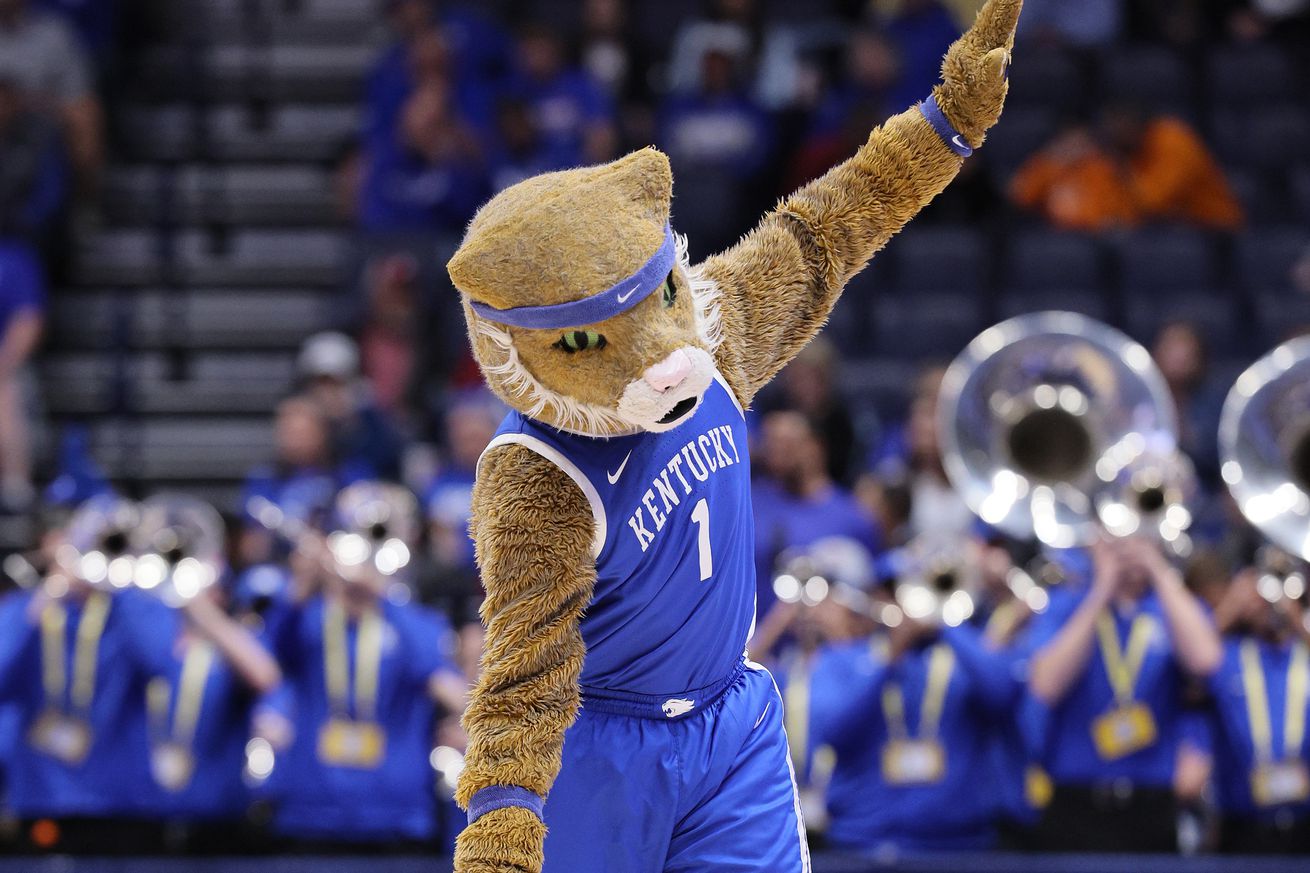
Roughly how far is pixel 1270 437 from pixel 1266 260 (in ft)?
6.28

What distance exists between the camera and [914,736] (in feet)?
18.7

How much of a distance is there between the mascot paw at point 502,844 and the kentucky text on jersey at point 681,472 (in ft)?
1.43

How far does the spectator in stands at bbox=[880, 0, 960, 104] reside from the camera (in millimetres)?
8102

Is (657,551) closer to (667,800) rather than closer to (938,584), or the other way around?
(667,800)

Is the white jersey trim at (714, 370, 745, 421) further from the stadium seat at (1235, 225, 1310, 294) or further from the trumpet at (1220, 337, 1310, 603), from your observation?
the stadium seat at (1235, 225, 1310, 294)

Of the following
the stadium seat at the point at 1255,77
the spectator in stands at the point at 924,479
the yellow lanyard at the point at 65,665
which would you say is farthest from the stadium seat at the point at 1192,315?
the yellow lanyard at the point at 65,665

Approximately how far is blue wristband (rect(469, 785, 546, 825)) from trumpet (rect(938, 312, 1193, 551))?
3447mm

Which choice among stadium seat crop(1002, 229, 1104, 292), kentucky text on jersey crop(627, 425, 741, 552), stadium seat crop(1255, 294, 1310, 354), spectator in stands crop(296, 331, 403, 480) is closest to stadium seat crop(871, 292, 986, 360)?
stadium seat crop(1002, 229, 1104, 292)

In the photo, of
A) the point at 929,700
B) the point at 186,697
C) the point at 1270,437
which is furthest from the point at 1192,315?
the point at 186,697

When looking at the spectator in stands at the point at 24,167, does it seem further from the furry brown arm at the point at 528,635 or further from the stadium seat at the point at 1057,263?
the furry brown arm at the point at 528,635

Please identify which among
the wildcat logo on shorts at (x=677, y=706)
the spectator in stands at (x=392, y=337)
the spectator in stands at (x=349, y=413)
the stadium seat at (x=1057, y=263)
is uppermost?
the stadium seat at (x=1057, y=263)

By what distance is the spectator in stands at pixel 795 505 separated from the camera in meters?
6.29

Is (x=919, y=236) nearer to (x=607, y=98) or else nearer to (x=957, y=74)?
(x=607, y=98)

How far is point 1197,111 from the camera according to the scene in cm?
837
